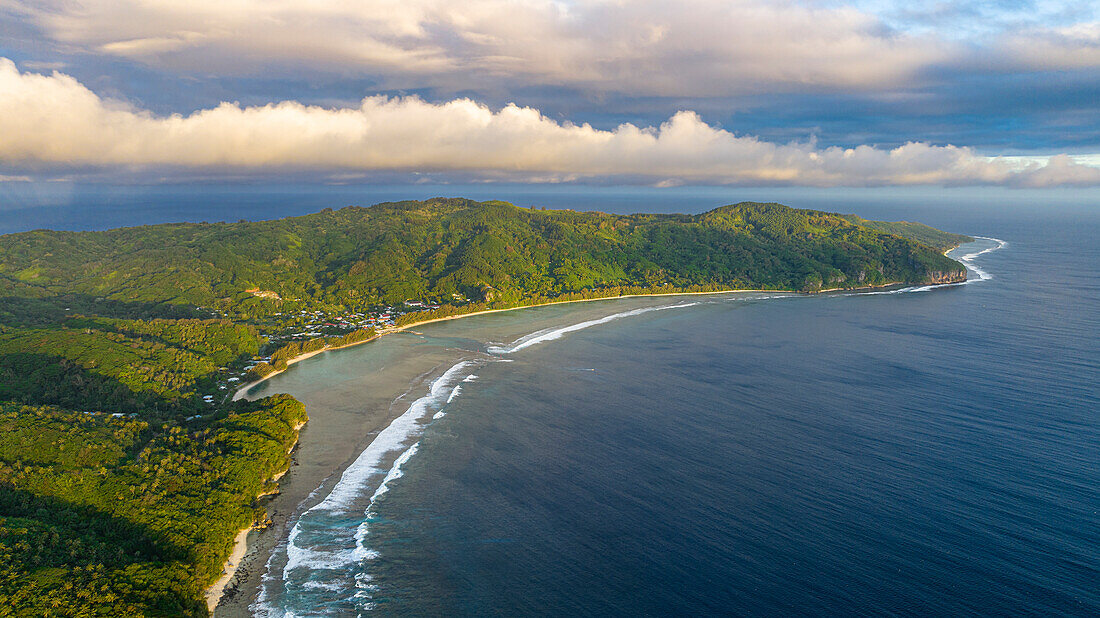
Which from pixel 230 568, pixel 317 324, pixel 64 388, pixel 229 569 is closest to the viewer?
pixel 229 569

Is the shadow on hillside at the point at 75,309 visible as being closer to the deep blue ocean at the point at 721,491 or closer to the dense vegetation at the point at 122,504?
the deep blue ocean at the point at 721,491

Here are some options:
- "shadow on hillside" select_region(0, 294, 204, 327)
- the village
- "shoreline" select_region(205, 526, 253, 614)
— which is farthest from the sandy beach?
"shadow on hillside" select_region(0, 294, 204, 327)

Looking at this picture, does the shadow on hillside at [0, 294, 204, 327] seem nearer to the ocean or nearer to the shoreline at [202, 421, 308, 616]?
the ocean

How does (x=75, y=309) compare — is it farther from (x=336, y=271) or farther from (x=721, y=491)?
(x=721, y=491)

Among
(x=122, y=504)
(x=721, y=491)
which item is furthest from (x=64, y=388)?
(x=721, y=491)

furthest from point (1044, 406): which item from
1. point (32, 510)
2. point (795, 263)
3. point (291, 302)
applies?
point (291, 302)
